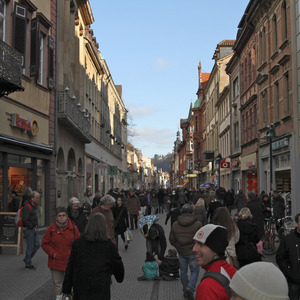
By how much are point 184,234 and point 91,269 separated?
341 cm

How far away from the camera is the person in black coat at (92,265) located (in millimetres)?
5117

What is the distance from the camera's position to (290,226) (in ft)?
40.8

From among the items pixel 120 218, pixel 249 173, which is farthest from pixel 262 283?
pixel 249 173

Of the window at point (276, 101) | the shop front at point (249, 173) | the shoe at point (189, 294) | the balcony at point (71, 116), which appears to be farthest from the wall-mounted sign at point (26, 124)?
the shop front at point (249, 173)

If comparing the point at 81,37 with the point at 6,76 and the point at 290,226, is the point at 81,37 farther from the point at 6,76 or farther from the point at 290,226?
the point at 290,226

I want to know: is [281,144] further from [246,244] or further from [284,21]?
[246,244]

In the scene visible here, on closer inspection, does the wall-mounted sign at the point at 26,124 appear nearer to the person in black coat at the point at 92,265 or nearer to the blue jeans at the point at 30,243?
the blue jeans at the point at 30,243

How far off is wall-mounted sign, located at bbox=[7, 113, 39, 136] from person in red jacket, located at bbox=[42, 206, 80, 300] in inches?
400

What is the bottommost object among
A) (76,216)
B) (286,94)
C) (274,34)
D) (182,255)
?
(182,255)

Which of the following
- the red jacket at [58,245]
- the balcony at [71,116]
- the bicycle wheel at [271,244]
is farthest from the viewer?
the balcony at [71,116]

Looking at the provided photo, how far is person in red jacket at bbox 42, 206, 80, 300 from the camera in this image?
23.4 feet

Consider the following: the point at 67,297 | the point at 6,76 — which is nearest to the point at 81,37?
the point at 6,76

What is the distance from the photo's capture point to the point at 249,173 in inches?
1351

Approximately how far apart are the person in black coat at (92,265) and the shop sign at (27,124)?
1224 centimetres
